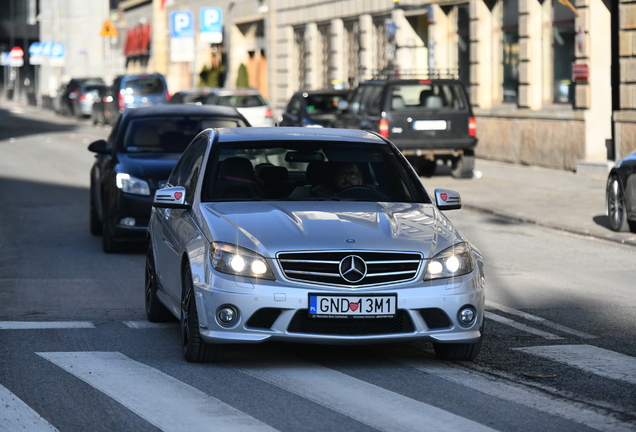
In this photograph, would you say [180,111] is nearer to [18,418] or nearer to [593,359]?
[593,359]

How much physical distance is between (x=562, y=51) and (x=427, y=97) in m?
4.36

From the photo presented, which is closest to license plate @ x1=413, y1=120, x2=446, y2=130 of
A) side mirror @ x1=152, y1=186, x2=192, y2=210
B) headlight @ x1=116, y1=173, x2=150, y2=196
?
headlight @ x1=116, y1=173, x2=150, y2=196

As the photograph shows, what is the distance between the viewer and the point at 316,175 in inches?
327

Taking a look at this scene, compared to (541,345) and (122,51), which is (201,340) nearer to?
(541,345)

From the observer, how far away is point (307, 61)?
141 ft

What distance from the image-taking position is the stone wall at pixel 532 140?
24.4m

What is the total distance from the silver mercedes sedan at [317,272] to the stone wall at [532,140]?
628 inches

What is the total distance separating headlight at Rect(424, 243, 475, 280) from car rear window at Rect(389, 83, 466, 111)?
16.2 meters

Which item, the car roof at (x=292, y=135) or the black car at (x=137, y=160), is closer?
the car roof at (x=292, y=135)

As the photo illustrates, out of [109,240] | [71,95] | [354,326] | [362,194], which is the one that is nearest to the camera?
[354,326]

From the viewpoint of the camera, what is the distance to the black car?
42.5 ft

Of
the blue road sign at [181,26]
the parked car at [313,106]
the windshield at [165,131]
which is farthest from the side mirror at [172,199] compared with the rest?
the blue road sign at [181,26]

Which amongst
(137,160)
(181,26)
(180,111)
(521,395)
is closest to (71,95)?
(181,26)

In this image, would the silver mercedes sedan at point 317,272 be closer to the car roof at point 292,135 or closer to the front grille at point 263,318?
the front grille at point 263,318
